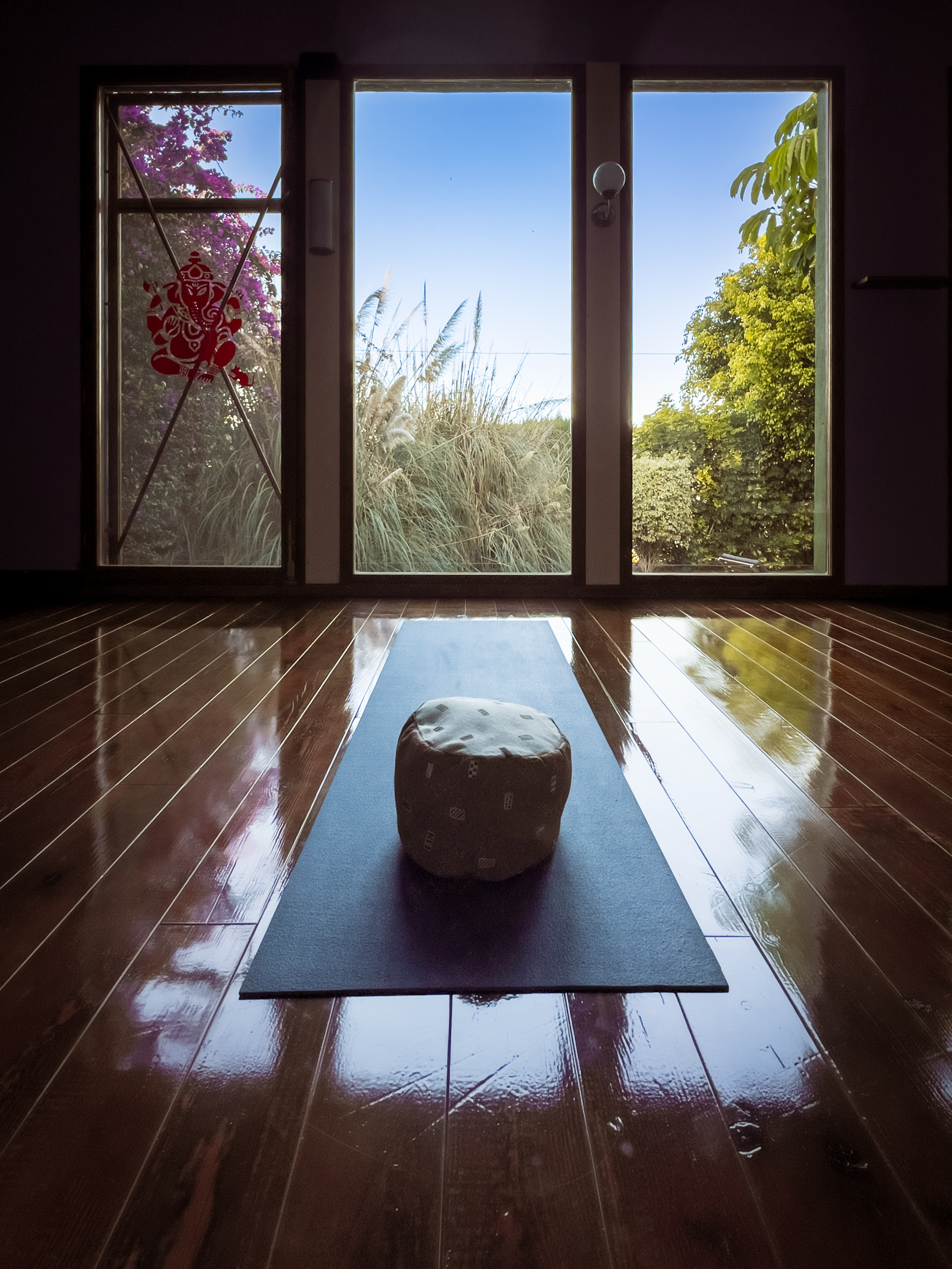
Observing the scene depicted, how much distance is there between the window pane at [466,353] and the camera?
194 inches

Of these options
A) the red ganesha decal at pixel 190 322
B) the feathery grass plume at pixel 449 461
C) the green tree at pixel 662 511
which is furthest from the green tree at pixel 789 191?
the red ganesha decal at pixel 190 322

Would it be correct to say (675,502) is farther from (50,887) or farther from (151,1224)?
(151,1224)

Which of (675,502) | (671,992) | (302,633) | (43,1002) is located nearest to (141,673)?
(302,633)

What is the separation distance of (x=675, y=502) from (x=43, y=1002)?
432 centimetres

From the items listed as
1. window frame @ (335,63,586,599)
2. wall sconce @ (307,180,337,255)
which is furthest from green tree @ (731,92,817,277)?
wall sconce @ (307,180,337,255)

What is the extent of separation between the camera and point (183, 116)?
4844 millimetres

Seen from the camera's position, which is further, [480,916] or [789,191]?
[789,191]

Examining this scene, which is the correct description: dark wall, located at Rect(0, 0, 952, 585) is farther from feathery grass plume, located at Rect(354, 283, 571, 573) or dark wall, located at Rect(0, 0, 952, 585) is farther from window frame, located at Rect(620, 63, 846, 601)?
feathery grass plume, located at Rect(354, 283, 571, 573)

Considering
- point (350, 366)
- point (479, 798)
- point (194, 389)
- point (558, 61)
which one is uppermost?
point (558, 61)

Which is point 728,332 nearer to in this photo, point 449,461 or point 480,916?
point 449,461

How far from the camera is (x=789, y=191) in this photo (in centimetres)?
490

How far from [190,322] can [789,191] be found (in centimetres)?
311

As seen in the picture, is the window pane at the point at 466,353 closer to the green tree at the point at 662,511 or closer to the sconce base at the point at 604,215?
the sconce base at the point at 604,215

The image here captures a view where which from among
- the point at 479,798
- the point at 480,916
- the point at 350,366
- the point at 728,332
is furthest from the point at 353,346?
the point at 480,916
